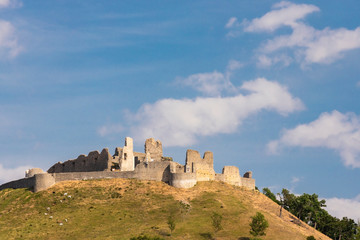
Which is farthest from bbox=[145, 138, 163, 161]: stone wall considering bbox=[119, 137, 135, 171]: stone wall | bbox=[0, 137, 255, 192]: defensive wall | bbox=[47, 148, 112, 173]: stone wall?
bbox=[47, 148, 112, 173]: stone wall

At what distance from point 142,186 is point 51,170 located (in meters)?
31.3

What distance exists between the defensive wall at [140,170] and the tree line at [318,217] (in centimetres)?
1800

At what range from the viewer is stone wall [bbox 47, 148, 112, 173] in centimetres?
12281

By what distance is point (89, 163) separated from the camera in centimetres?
12644

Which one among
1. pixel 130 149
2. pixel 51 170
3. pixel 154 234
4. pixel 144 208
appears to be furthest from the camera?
pixel 51 170

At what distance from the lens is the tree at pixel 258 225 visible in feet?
308

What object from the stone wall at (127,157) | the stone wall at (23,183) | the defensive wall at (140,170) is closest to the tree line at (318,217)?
the defensive wall at (140,170)

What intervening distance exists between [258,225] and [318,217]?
4855cm

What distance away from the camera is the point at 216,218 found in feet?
316

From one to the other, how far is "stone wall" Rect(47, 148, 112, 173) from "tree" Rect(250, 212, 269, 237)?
1470 inches

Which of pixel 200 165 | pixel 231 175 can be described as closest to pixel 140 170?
pixel 200 165

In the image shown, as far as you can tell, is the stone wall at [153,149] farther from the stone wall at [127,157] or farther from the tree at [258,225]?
the tree at [258,225]

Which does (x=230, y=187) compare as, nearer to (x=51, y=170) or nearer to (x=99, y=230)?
(x=99, y=230)

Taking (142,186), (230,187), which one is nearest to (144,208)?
(142,186)
